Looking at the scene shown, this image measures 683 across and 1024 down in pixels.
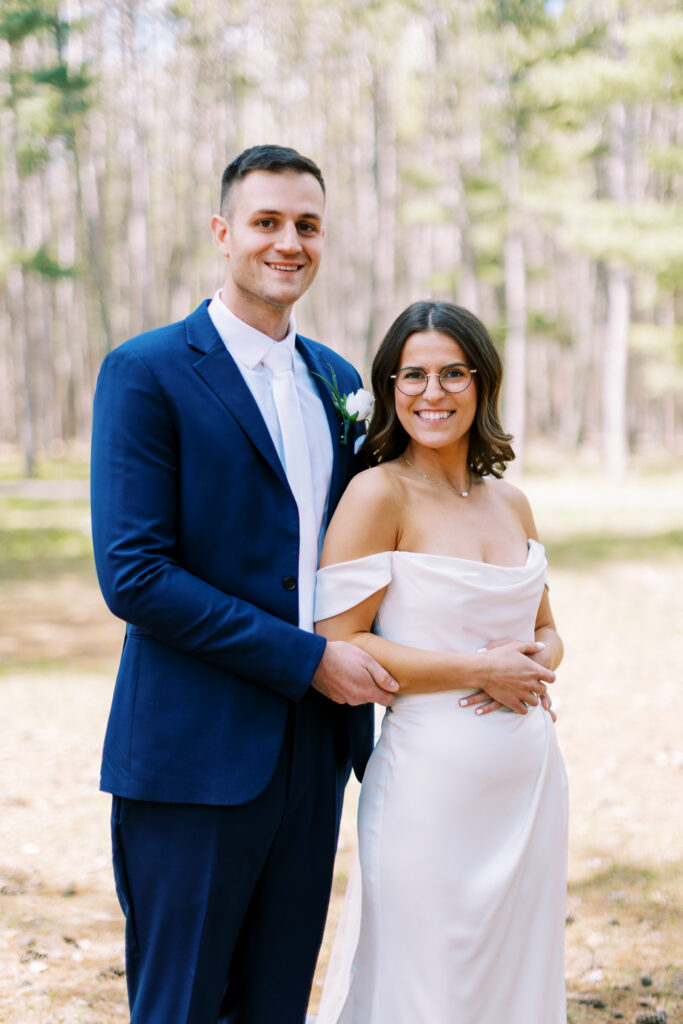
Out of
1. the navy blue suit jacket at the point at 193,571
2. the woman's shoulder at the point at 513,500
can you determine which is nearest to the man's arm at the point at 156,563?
the navy blue suit jacket at the point at 193,571

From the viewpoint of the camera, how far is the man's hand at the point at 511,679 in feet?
8.09

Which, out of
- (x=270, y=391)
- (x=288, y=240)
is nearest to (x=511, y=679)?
(x=270, y=391)

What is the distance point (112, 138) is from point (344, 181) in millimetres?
7729

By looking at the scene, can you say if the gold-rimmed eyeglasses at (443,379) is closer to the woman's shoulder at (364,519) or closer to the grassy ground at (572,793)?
the woman's shoulder at (364,519)

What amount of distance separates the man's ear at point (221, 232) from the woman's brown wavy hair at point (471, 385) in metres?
0.49

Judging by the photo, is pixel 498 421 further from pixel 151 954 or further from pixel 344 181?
pixel 344 181

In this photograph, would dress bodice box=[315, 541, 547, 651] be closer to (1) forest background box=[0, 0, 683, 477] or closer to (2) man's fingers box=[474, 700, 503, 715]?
(2) man's fingers box=[474, 700, 503, 715]

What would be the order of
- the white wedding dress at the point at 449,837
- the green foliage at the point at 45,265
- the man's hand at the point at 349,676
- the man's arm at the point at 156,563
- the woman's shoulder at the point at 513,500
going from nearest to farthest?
the man's arm at the point at 156,563 → the man's hand at the point at 349,676 → the white wedding dress at the point at 449,837 → the woman's shoulder at the point at 513,500 → the green foliage at the point at 45,265

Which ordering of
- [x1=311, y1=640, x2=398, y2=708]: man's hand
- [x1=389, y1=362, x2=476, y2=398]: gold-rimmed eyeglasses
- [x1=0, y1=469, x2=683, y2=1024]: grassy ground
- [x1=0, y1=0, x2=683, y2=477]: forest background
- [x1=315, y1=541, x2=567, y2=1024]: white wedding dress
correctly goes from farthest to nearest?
[x1=0, y1=0, x2=683, y2=477]: forest background → [x1=0, y1=469, x2=683, y2=1024]: grassy ground → [x1=389, y1=362, x2=476, y2=398]: gold-rimmed eyeglasses → [x1=315, y1=541, x2=567, y2=1024]: white wedding dress → [x1=311, y1=640, x2=398, y2=708]: man's hand

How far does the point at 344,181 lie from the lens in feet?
105

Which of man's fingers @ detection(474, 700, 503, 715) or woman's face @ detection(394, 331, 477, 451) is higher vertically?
woman's face @ detection(394, 331, 477, 451)

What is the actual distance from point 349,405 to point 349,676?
2.47 ft

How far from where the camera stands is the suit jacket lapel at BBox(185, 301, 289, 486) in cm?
242

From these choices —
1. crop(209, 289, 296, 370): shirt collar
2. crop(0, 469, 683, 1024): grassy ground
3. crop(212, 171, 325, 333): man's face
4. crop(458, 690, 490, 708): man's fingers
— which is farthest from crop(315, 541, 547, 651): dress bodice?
crop(0, 469, 683, 1024): grassy ground
